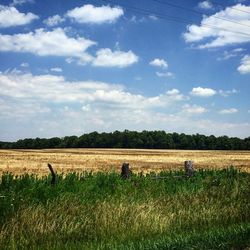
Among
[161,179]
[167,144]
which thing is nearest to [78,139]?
[167,144]

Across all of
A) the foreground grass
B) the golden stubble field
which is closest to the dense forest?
the golden stubble field

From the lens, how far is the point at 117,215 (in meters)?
12.3

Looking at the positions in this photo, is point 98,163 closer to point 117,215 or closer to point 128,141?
point 117,215

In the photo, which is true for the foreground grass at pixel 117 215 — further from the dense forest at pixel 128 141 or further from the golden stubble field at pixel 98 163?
the dense forest at pixel 128 141

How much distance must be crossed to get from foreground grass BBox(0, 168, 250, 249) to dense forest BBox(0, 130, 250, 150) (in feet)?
382

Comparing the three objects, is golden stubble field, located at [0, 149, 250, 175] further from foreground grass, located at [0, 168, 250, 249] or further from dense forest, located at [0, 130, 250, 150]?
dense forest, located at [0, 130, 250, 150]

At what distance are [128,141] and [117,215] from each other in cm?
12296

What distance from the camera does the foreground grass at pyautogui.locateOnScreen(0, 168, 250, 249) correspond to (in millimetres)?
10291

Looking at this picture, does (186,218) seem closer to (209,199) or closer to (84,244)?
(209,199)

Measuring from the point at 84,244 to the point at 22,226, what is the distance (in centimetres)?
157

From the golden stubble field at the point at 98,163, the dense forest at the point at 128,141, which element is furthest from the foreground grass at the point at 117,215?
the dense forest at the point at 128,141

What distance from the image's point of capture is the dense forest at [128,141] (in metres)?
132

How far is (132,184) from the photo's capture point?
15172 millimetres

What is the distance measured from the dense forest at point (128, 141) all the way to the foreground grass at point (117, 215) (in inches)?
4586
